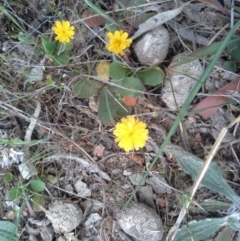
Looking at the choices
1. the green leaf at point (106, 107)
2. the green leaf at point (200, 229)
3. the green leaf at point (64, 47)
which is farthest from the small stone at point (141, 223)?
the green leaf at point (64, 47)

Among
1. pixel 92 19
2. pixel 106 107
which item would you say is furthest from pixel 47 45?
pixel 106 107

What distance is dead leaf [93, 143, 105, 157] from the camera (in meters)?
1.50

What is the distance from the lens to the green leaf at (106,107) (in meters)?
1.43

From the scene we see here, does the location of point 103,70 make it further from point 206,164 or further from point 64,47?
point 206,164

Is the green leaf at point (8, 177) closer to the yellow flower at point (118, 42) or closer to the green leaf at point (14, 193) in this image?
the green leaf at point (14, 193)

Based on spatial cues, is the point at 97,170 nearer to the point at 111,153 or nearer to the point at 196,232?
the point at 111,153

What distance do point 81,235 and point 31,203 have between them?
0.62ft

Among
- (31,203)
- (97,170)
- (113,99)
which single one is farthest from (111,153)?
(31,203)

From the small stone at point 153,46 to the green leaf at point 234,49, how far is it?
0.19 metres

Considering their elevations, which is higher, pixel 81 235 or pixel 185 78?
pixel 185 78

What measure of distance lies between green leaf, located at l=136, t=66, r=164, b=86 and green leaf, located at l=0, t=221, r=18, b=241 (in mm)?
611

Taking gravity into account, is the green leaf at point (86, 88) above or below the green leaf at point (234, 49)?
below

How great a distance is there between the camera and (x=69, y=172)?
1.53m

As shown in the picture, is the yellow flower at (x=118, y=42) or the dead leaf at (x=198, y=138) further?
the dead leaf at (x=198, y=138)
